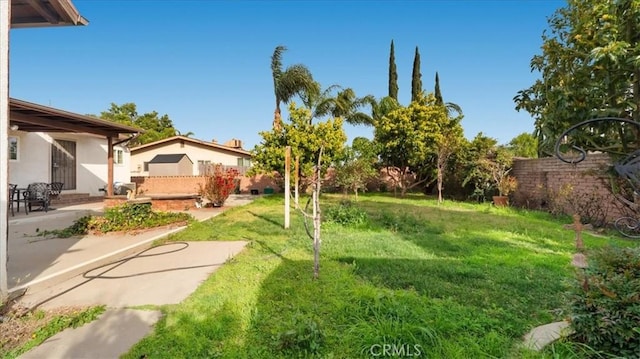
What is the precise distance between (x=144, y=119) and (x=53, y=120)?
3230cm

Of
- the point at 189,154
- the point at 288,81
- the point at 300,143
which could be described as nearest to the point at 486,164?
the point at 300,143

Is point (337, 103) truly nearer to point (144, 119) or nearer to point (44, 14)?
point (44, 14)

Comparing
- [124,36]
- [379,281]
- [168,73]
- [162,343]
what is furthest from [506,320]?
[168,73]

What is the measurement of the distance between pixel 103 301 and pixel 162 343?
1391 mm

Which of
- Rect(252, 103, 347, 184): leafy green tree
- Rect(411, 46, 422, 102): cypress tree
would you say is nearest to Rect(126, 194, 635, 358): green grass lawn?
Rect(252, 103, 347, 184): leafy green tree

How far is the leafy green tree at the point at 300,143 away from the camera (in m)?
14.5

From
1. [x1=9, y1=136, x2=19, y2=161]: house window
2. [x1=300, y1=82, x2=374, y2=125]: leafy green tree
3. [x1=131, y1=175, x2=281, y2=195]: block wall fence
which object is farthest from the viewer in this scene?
[x1=131, y1=175, x2=281, y2=195]: block wall fence

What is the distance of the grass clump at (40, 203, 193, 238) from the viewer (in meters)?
6.71

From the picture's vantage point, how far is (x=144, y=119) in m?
38.5

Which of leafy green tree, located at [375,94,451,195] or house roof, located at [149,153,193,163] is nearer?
leafy green tree, located at [375,94,451,195]

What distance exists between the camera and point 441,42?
14242mm

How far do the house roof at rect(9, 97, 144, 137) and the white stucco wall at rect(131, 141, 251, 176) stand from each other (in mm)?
11560

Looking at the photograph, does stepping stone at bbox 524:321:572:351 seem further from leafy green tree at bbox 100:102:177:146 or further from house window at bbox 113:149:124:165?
leafy green tree at bbox 100:102:177:146

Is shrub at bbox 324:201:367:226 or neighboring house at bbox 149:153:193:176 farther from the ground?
neighboring house at bbox 149:153:193:176
